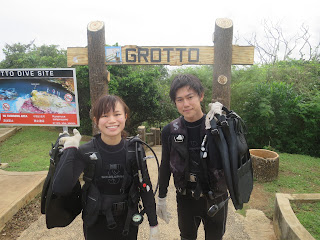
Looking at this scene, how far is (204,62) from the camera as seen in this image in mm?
3652

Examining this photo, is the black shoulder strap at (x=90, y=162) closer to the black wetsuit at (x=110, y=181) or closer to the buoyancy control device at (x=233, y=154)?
the black wetsuit at (x=110, y=181)

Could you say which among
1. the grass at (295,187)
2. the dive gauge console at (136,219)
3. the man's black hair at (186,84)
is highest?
the man's black hair at (186,84)

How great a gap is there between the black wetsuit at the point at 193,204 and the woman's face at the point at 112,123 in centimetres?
47

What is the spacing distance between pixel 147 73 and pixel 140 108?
1.61 metres

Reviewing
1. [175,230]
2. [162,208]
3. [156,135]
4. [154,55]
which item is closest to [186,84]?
[162,208]

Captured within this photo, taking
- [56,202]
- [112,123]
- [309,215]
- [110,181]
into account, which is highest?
[112,123]

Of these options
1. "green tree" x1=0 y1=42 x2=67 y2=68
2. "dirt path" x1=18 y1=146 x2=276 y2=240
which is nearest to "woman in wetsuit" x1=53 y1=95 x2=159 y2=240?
"dirt path" x1=18 y1=146 x2=276 y2=240

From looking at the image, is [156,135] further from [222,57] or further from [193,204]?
[193,204]

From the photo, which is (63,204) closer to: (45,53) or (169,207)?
(169,207)

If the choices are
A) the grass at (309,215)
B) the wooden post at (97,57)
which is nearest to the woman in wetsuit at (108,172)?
the grass at (309,215)

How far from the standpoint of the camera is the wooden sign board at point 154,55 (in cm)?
362

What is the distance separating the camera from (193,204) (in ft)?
6.41

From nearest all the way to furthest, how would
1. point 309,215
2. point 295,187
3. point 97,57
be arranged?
point 309,215 → point 97,57 → point 295,187

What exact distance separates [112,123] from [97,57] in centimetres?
235
